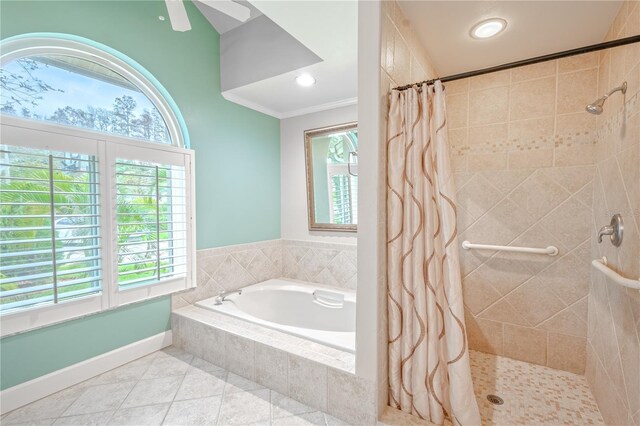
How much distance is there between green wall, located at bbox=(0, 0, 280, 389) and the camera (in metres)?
1.61

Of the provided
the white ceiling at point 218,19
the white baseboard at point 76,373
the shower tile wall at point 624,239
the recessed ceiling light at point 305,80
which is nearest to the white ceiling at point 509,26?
the shower tile wall at point 624,239

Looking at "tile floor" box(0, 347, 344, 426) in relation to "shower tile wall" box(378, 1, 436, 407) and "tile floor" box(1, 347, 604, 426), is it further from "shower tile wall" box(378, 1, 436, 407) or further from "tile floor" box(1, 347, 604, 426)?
"shower tile wall" box(378, 1, 436, 407)

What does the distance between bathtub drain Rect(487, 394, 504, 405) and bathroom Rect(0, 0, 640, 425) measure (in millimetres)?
15

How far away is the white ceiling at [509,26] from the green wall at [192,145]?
1.80 m

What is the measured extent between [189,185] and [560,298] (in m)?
2.88

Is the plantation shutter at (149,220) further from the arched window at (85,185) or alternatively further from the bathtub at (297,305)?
the bathtub at (297,305)

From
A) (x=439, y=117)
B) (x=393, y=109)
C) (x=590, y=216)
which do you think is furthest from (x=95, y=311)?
(x=590, y=216)

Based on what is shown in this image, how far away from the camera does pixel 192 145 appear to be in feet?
7.73

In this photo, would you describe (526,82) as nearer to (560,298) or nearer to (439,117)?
(439,117)

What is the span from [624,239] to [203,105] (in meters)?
2.90

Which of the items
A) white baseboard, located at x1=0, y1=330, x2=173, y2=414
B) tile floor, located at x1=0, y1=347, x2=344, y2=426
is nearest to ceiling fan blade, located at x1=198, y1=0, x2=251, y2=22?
tile floor, located at x1=0, y1=347, x2=344, y2=426

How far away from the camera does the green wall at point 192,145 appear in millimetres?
1608

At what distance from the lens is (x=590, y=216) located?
1.75 metres

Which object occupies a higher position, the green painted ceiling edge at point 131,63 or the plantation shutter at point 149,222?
the green painted ceiling edge at point 131,63
